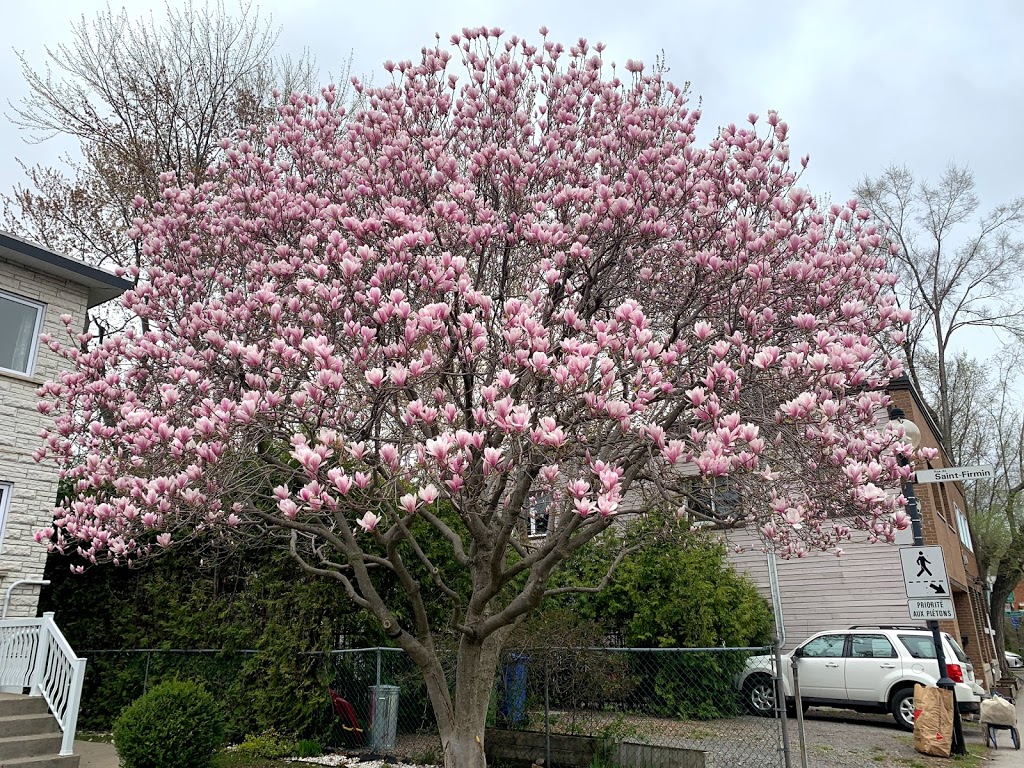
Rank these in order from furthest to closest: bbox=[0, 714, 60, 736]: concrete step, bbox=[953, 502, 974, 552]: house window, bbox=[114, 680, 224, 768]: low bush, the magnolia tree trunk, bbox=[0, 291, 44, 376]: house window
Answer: bbox=[953, 502, 974, 552]: house window, bbox=[0, 291, 44, 376]: house window, bbox=[0, 714, 60, 736]: concrete step, bbox=[114, 680, 224, 768]: low bush, the magnolia tree trunk

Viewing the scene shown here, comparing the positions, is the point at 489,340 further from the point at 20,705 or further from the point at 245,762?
the point at 20,705

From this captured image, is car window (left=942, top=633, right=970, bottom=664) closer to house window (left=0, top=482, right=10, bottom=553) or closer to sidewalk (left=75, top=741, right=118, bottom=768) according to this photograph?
sidewalk (left=75, top=741, right=118, bottom=768)

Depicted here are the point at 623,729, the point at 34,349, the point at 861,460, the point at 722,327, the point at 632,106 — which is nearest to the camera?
the point at 861,460

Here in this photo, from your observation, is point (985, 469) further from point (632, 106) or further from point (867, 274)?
point (632, 106)

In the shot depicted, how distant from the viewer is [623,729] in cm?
816

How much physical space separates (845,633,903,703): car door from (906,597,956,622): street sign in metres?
2.21

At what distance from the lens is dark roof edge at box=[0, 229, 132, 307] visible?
1002 centimetres

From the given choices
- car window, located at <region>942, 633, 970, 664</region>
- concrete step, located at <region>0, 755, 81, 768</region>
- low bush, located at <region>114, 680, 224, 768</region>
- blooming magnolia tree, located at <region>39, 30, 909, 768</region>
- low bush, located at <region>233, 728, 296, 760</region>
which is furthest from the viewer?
car window, located at <region>942, 633, 970, 664</region>

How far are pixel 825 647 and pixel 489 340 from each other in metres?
9.26

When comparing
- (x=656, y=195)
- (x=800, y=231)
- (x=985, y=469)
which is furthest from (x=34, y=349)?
(x=985, y=469)

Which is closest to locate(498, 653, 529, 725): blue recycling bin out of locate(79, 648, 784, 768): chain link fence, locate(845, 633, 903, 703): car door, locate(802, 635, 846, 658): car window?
locate(79, 648, 784, 768): chain link fence

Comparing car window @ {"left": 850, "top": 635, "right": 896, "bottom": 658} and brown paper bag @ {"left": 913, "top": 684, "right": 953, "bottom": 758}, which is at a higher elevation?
car window @ {"left": 850, "top": 635, "right": 896, "bottom": 658}

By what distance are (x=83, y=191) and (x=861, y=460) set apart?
627 inches

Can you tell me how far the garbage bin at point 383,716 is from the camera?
8656mm
